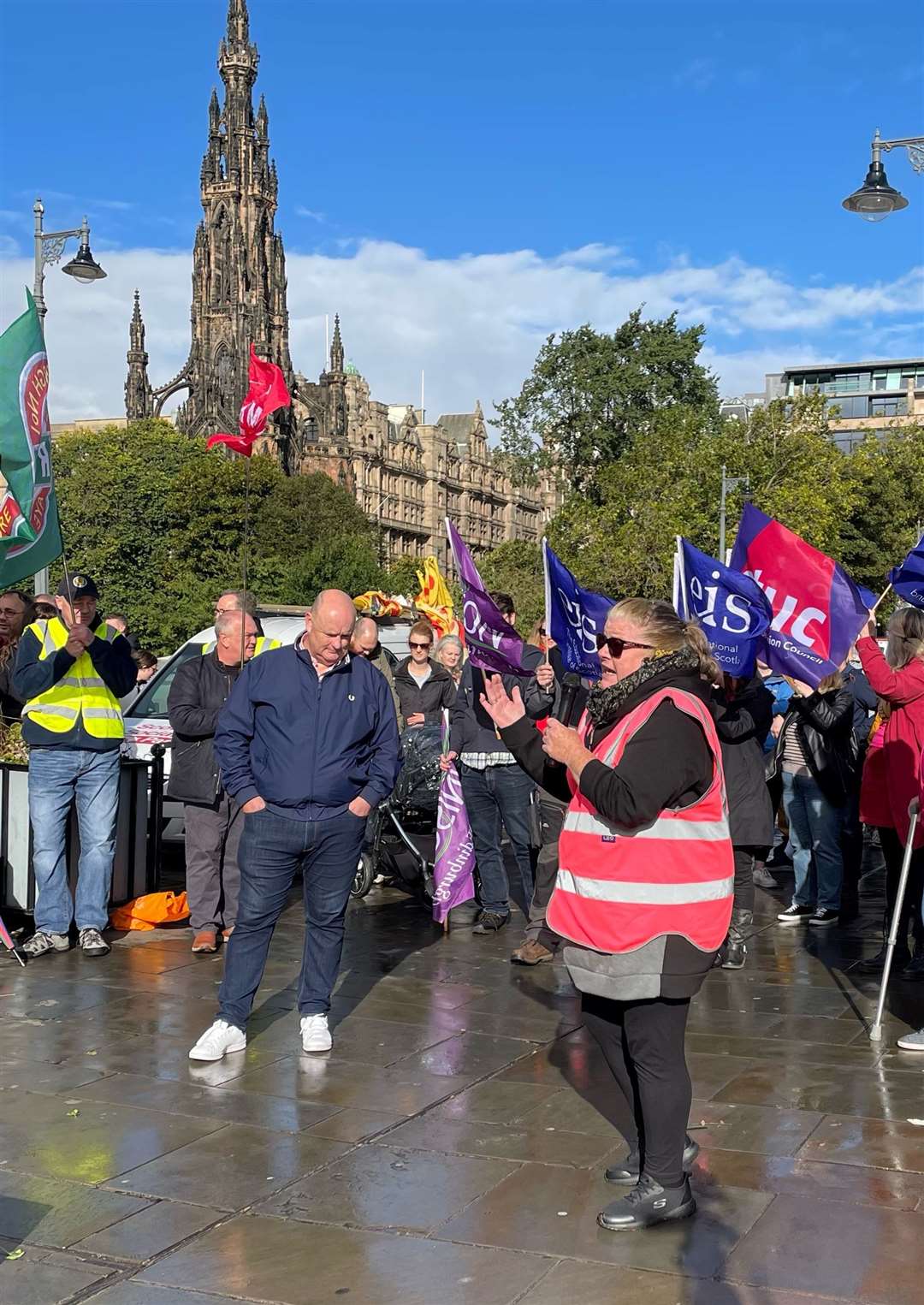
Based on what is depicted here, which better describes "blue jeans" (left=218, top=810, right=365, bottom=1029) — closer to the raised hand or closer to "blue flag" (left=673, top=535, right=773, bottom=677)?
the raised hand

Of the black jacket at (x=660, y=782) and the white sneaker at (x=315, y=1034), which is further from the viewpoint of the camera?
the white sneaker at (x=315, y=1034)

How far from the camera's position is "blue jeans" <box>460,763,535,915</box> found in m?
10.1

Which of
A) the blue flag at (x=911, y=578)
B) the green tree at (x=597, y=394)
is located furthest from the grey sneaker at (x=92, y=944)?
the green tree at (x=597, y=394)

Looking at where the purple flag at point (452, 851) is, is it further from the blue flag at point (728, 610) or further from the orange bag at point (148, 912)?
the blue flag at point (728, 610)

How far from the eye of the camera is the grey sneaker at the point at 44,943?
891 centimetres

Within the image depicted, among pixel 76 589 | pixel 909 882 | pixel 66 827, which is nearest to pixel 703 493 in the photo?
pixel 909 882

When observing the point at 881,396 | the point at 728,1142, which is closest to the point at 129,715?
the point at 728,1142

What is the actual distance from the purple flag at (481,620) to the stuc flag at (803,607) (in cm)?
144

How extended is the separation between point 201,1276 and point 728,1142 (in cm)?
211

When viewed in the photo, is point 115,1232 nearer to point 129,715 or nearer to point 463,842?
point 463,842

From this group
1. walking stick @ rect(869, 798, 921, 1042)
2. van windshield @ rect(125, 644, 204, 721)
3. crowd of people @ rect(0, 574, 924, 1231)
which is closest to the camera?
crowd of people @ rect(0, 574, 924, 1231)

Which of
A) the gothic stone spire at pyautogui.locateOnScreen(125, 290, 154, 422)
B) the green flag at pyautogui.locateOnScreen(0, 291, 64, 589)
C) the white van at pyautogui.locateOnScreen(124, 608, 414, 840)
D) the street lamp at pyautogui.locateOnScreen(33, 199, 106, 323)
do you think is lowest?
the white van at pyautogui.locateOnScreen(124, 608, 414, 840)

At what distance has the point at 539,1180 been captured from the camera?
16.8 ft

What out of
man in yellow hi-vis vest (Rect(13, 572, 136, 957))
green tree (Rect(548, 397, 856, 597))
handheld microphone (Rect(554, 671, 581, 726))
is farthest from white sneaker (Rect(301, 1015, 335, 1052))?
green tree (Rect(548, 397, 856, 597))
